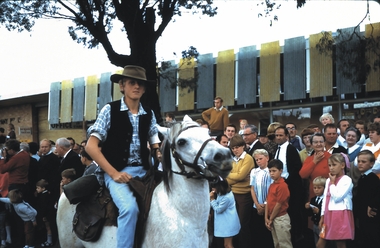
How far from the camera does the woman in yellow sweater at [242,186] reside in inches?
368

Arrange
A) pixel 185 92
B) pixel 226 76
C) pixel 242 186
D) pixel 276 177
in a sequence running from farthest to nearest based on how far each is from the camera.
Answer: pixel 185 92, pixel 226 76, pixel 242 186, pixel 276 177

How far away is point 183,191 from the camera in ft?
15.7

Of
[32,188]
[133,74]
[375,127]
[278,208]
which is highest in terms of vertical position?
[133,74]

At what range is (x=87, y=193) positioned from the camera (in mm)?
5504

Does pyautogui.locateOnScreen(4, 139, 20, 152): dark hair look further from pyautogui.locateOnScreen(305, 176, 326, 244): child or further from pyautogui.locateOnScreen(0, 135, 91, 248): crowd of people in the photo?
pyautogui.locateOnScreen(305, 176, 326, 244): child

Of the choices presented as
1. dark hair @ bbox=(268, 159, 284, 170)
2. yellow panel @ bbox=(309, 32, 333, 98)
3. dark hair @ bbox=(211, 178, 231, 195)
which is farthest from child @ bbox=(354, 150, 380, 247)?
yellow panel @ bbox=(309, 32, 333, 98)

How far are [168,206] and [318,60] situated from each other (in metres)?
14.7

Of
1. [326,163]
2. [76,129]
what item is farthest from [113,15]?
[76,129]

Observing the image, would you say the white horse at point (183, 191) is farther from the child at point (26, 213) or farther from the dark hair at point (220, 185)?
the child at point (26, 213)

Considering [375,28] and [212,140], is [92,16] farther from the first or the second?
[212,140]

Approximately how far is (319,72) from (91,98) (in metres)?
13.2

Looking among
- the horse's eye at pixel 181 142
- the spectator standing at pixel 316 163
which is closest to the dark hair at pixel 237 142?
the spectator standing at pixel 316 163

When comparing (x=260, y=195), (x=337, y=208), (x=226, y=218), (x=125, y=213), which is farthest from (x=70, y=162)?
(x=125, y=213)

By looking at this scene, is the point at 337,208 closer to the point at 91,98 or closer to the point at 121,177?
the point at 121,177
